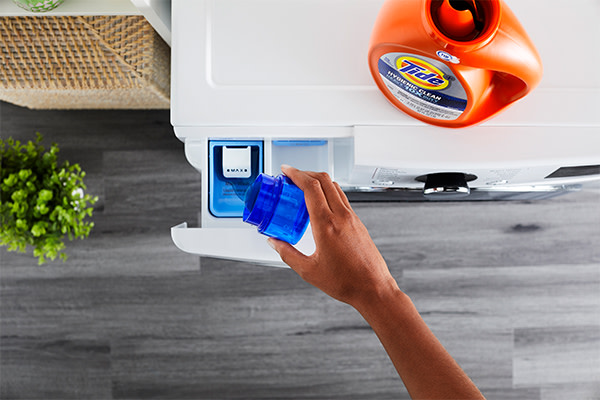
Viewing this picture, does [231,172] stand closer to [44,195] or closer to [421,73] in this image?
[421,73]

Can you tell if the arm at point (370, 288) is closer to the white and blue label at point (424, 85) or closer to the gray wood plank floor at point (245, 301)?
the white and blue label at point (424, 85)

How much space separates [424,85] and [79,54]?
69 cm

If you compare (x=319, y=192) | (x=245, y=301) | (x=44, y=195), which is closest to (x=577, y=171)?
(x=319, y=192)

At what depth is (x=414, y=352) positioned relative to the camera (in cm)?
51

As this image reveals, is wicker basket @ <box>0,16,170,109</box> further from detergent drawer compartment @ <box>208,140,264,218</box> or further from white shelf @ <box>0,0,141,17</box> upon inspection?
detergent drawer compartment @ <box>208,140,264,218</box>

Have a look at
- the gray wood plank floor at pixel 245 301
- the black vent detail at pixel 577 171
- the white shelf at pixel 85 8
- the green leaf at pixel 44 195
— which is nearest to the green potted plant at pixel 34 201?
the green leaf at pixel 44 195

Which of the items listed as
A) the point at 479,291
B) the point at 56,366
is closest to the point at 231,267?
the point at 56,366

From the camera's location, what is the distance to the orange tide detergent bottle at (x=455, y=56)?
448mm

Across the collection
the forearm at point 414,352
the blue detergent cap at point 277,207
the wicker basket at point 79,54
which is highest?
the wicker basket at point 79,54

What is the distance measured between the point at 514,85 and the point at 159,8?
1.83 feet

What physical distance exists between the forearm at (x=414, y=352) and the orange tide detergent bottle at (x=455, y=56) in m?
0.26

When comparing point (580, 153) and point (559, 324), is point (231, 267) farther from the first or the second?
point (559, 324)

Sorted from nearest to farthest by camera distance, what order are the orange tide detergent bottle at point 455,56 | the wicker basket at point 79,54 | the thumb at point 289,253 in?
the orange tide detergent bottle at point 455,56 < the thumb at point 289,253 < the wicker basket at point 79,54

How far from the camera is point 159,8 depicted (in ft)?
2.21
